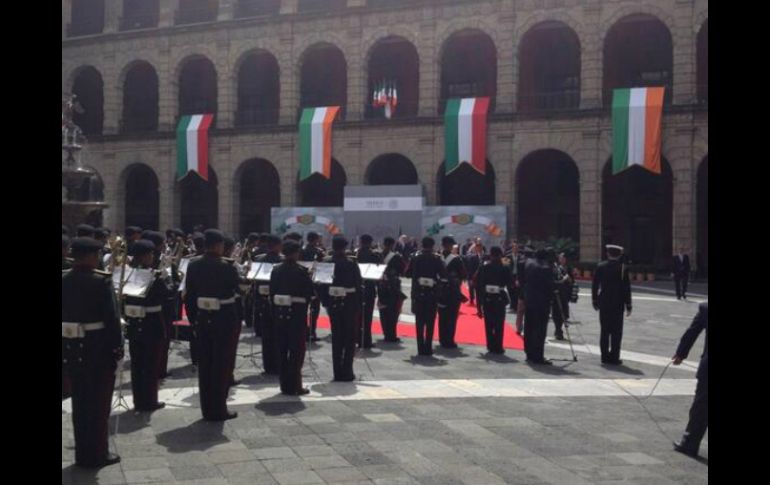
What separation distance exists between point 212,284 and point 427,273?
216 inches

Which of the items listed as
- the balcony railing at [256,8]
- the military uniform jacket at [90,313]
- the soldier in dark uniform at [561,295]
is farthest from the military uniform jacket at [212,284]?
the balcony railing at [256,8]

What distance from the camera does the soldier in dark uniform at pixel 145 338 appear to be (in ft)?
27.4

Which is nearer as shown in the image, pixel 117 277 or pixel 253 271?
pixel 117 277

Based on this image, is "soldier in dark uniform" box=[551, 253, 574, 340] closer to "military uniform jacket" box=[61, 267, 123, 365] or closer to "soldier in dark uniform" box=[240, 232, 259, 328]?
"soldier in dark uniform" box=[240, 232, 259, 328]

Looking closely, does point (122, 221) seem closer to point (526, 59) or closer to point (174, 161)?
point (174, 161)

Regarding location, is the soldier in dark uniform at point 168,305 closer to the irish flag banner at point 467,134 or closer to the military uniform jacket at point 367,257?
the military uniform jacket at point 367,257

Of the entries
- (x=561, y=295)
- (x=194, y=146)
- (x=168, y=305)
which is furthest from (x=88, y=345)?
(x=194, y=146)

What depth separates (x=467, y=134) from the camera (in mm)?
31547

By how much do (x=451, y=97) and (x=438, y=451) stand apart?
30335 mm

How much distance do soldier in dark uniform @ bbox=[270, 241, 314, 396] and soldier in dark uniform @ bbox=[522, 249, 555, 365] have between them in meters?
4.49

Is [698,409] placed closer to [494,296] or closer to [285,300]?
[285,300]

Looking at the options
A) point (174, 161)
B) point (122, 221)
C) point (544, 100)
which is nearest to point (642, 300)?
point (544, 100)

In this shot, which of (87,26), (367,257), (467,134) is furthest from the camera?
(87,26)

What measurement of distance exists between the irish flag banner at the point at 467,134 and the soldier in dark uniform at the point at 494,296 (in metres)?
18.8
